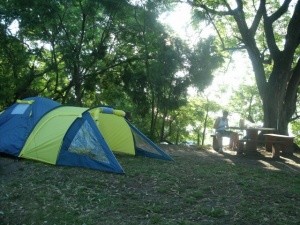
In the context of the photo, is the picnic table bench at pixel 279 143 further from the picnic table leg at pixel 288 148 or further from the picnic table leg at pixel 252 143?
the picnic table leg at pixel 252 143

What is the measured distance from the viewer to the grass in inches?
211

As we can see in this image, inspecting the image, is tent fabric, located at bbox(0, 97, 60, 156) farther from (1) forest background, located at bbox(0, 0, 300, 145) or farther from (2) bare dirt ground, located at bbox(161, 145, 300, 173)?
(1) forest background, located at bbox(0, 0, 300, 145)

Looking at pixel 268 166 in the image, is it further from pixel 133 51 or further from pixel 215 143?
pixel 133 51

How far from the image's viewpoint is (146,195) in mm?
6484

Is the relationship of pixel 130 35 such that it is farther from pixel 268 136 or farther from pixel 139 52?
pixel 268 136

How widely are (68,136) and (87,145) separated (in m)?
0.51

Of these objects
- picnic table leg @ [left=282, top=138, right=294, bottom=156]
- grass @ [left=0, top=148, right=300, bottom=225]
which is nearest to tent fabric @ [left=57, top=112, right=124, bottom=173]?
grass @ [left=0, top=148, right=300, bottom=225]

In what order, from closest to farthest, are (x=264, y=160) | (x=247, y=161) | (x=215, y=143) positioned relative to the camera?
1. (x=247, y=161)
2. (x=264, y=160)
3. (x=215, y=143)

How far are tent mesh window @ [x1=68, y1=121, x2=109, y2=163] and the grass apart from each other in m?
0.44

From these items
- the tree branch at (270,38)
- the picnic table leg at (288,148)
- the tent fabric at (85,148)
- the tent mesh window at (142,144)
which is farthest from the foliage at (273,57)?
the tent fabric at (85,148)

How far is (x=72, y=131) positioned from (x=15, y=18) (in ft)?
33.7

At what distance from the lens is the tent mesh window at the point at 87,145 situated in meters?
8.40

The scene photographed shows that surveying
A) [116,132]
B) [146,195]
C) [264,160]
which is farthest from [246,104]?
[146,195]

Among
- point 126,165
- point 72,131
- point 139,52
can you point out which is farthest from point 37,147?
point 139,52
